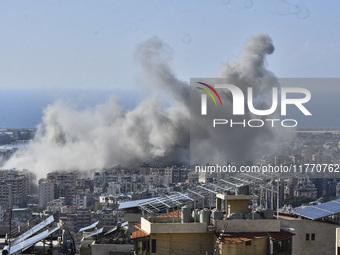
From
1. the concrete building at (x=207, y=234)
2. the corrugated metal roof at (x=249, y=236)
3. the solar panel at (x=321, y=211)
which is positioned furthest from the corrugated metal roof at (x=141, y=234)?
the solar panel at (x=321, y=211)

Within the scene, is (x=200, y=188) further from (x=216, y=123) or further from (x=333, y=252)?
(x=216, y=123)

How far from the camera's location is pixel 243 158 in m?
41.0

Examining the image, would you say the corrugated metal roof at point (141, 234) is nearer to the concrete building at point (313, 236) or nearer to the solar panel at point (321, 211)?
the concrete building at point (313, 236)

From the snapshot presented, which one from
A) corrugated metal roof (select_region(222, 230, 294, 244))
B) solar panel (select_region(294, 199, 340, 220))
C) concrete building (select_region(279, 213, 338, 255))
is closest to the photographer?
corrugated metal roof (select_region(222, 230, 294, 244))

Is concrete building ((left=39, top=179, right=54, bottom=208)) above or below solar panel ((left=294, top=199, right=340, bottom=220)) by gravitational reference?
below

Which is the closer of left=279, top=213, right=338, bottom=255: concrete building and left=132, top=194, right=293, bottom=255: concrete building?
left=132, top=194, right=293, bottom=255: concrete building

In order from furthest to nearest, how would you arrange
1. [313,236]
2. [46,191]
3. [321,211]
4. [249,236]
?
[46,191]
[321,211]
[313,236]
[249,236]

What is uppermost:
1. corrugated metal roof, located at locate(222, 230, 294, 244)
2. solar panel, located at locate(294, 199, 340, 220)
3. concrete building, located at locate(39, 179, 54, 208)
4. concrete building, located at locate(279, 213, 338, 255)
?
solar panel, located at locate(294, 199, 340, 220)

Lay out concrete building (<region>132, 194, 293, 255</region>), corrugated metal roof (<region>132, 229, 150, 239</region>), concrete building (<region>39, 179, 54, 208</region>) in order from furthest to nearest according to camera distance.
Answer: concrete building (<region>39, 179, 54, 208</region>) → corrugated metal roof (<region>132, 229, 150, 239</region>) → concrete building (<region>132, 194, 293, 255</region>)

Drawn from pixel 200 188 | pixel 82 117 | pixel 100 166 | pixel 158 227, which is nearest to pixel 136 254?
pixel 158 227

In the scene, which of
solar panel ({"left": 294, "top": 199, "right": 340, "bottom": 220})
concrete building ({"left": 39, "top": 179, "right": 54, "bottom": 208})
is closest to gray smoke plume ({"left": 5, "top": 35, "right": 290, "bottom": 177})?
concrete building ({"left": 39, "top": 179, "right": 54, "bottom": 208})

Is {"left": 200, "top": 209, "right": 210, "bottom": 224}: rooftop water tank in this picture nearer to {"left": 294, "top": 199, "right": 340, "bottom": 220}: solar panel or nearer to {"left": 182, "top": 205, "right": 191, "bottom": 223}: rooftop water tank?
{"left": 182, "top": 205, "right": 191, "bottom": 223}: rooftop water tank

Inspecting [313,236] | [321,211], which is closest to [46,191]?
[321,211]

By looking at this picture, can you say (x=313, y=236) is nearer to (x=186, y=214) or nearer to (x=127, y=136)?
(x=186, y=214)
